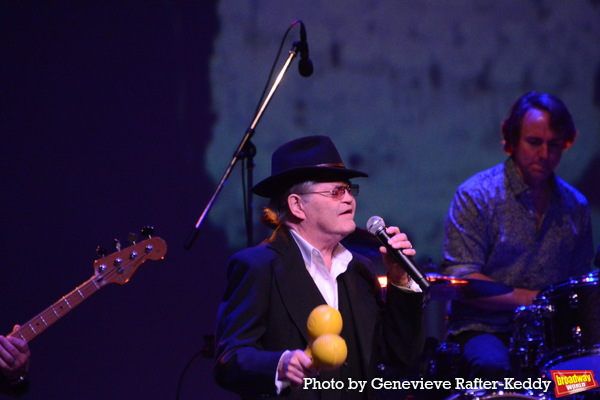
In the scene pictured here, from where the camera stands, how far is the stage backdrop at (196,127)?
4875 mm

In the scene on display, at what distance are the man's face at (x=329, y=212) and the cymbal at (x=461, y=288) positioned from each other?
2.92 ft

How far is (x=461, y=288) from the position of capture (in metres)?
3.78

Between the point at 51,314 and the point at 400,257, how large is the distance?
1.94m

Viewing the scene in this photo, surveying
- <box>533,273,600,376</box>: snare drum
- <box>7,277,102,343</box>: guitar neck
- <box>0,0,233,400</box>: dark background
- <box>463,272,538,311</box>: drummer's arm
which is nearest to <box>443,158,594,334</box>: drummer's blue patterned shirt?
<box>463,272,538,311</box>: drummer's arm

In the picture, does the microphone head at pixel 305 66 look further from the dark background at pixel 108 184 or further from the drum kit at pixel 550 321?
the drum kit at pixel 550 321

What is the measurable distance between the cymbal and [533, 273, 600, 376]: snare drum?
264 millimetres

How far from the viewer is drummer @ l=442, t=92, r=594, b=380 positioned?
13.9 ft

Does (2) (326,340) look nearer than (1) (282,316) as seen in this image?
Yes

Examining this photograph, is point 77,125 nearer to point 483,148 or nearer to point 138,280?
point 138,280

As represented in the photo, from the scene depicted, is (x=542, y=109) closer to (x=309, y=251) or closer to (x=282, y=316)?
(x=309, y=251)

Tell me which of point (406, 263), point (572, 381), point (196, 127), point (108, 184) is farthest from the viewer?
point (196, 127)

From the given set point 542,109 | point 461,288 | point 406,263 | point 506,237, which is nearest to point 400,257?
point 406,263

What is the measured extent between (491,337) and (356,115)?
76.1 inches

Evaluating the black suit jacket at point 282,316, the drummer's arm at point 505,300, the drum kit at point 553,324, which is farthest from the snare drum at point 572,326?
the black suit jacket at point 282,316
